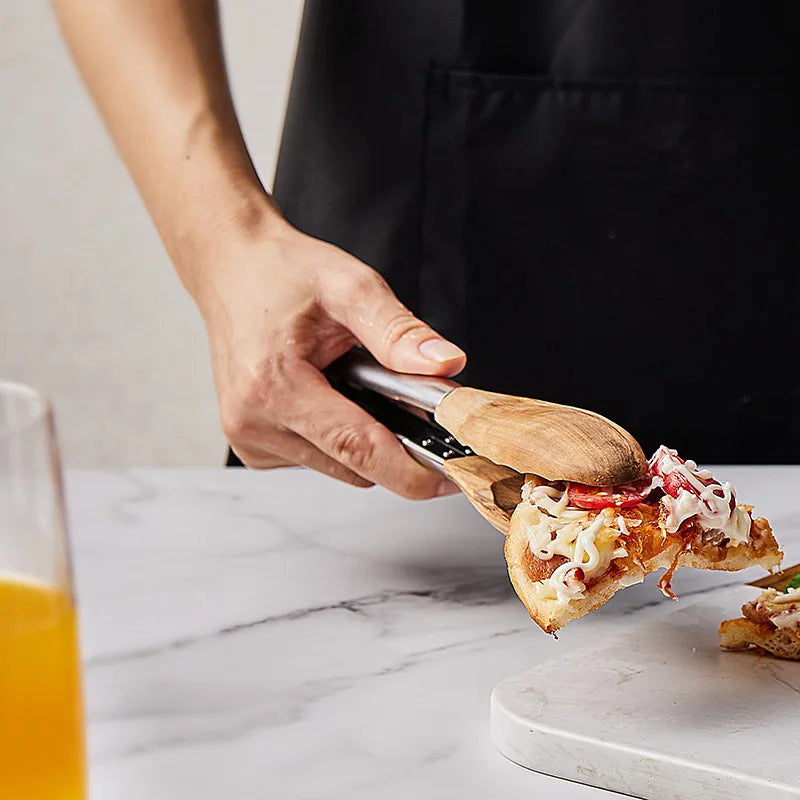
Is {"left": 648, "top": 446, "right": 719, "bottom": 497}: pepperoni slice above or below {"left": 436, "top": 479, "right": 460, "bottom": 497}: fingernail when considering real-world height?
above

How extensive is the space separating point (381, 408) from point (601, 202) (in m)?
0.38

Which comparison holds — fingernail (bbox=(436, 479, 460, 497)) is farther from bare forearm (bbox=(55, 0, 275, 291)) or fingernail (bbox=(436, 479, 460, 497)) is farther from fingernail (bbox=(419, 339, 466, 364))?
bare forearm (bbox=(55, 0, 275, 291))

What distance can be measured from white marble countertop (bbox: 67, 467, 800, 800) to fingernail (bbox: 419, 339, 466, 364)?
0.47 feet

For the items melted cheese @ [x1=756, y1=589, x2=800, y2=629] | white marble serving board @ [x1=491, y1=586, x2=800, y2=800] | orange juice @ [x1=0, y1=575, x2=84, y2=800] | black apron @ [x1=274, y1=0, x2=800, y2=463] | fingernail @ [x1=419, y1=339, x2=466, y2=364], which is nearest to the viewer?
orange juice @ [x1=0, y1=575, x2=84, y2=800]

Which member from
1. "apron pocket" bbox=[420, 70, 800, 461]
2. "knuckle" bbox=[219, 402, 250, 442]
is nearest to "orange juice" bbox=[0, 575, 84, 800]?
"knuckle" bbox=[219, 402, 250, 442]

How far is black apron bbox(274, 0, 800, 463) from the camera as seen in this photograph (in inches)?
44.3

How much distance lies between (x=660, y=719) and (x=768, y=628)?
0.10 meters

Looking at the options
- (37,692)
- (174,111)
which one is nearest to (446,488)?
(174,111)

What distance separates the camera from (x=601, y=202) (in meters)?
1.14

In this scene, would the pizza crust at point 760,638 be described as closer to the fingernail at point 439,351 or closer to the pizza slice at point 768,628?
the pizza slice at point 768,628

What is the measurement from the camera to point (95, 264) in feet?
8.66

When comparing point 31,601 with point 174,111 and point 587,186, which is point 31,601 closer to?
point 174,111

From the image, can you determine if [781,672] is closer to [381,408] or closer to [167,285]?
[381,408]

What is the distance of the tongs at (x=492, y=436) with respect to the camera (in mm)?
593
